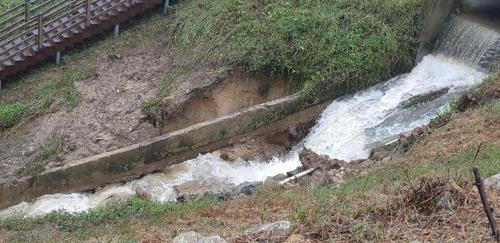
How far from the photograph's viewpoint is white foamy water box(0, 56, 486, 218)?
12586 millimetres

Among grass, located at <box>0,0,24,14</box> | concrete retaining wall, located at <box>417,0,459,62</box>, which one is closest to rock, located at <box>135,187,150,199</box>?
concrete retaining wall, located at <box>417,0,459,62</box>

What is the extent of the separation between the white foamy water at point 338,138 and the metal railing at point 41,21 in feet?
15.3

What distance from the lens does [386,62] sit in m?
15.5

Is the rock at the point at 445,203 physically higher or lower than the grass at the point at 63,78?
higher

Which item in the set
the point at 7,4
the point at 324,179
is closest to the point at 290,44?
the point at 324,179

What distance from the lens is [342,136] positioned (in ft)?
45.5

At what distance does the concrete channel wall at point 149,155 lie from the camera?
489 inches

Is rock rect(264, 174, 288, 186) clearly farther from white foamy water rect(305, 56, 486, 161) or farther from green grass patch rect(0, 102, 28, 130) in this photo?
green grass patch rect(0, 102, 28, 130)

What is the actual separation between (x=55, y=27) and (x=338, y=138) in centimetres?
777

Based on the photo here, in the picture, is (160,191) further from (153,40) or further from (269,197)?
(153,40)

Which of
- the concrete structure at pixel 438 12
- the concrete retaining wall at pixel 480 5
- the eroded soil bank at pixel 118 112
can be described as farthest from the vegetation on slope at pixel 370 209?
the concrete retaining wall at pixel 480 5

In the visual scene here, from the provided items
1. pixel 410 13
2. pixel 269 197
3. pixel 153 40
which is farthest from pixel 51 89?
pixel 410 13

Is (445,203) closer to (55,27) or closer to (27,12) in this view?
(55,27)

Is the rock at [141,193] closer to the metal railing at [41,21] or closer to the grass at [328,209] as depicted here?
the grass at [328,209]
